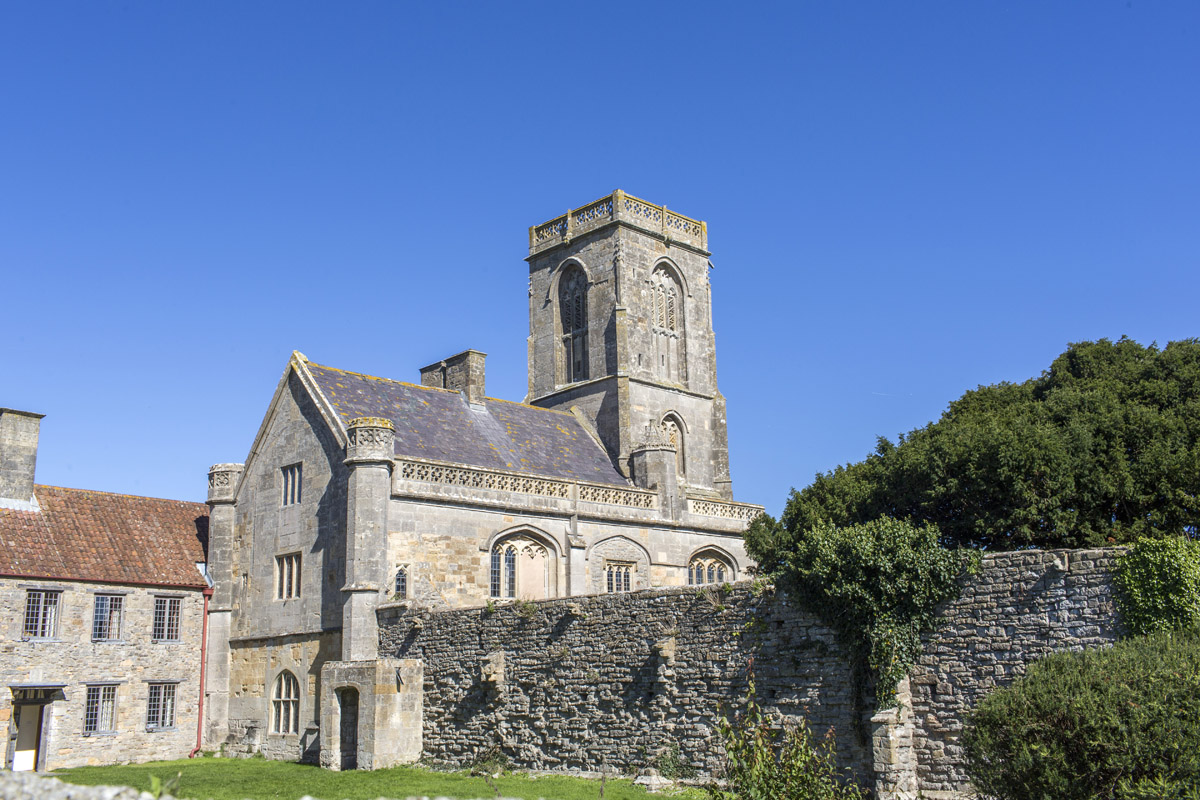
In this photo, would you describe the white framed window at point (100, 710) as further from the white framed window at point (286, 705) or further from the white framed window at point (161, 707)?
the white framed window at point (286, 705)

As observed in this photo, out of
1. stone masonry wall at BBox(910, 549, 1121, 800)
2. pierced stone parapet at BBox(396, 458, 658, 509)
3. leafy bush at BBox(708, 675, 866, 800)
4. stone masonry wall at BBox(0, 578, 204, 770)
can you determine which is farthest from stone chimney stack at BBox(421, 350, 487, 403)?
leafy bush at BBox(708, 675, 866, 800)

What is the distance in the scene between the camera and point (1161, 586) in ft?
48.3

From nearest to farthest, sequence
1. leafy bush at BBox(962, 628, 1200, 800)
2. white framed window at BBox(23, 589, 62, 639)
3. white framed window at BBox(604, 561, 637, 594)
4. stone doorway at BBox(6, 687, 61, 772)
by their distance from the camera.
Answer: leafy bush at BBox(962, 628, 1200, 800) < stone doorway at BBox(6, 687, 61, 772) < white framed window at BBox(23, 589, 62, 639) < white framed window at BBox(604, 561, 637, 594)

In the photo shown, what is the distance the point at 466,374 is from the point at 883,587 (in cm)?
2259

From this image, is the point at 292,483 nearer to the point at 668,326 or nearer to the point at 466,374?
the point at 466,374

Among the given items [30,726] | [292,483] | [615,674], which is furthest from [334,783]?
[30,726]

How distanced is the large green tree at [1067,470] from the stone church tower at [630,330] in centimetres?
1332

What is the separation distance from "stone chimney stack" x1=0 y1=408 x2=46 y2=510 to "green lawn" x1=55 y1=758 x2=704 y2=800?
8.56m

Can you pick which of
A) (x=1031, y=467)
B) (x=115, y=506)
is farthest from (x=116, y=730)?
(x=1031, y=467)

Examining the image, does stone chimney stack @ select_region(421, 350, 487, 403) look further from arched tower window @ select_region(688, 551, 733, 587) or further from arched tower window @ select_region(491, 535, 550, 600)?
arched tower window @ select_region(688, 551, 733, 587)

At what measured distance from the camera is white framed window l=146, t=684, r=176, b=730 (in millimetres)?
30797

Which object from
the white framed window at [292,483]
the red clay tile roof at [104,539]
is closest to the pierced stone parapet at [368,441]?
the white framed window at [292,483]

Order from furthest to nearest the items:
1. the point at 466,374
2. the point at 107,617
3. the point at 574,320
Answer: the point at 574,320, the point at 466,374, the point at 107,617

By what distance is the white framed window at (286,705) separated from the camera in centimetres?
2914
